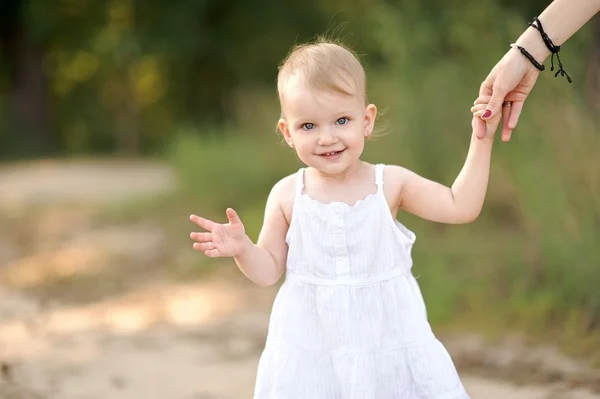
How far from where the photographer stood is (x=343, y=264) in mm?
2348

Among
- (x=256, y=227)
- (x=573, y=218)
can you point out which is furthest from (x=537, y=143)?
(x=256, y=227)

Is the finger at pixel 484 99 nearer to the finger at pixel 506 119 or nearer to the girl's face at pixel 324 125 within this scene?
the finger at pixel 506 119

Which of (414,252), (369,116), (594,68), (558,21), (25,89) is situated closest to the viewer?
(369,116)

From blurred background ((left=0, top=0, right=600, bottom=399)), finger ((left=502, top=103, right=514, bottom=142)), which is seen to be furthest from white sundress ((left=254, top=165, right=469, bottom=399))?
blurred background ((left=0, top=0, right=600, bottom=399))

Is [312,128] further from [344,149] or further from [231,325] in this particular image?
[231,325]

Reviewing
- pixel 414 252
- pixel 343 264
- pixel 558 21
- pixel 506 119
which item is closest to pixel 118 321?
pixel 414 252

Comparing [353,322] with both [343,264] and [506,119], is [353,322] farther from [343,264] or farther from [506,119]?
[506,119]

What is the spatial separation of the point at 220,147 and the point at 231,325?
13.7 feet

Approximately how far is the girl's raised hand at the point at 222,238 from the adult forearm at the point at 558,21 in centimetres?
102

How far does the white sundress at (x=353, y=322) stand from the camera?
232 centimetres

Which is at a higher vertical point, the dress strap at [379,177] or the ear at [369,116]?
the ear at [369,116]

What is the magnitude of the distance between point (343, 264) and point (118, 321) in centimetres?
283

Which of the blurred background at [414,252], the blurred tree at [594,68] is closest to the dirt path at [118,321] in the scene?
the blurred background at [414,252]

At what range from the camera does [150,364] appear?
405cm
